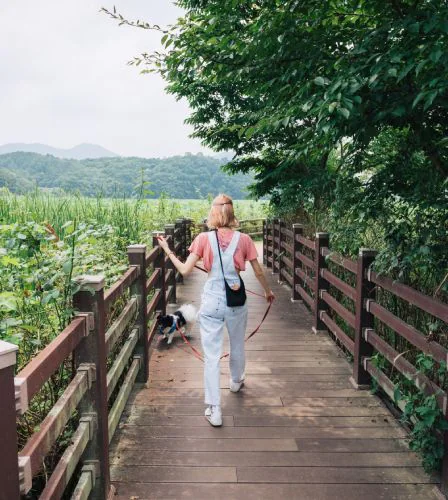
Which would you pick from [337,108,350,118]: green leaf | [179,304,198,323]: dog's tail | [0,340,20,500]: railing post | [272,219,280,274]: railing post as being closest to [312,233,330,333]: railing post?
[179,304,198,323]: dog's tail

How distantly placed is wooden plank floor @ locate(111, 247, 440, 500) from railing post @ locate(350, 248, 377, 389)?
167mm

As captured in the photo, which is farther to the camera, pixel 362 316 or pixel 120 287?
pixel 362 316

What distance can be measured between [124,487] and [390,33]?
9.55 ft

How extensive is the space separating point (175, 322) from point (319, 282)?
5.84 feet

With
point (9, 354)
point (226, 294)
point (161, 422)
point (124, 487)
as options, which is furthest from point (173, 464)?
point (9, 354)

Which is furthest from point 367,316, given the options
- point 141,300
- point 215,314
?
point 141,300

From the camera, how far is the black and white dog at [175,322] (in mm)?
5652

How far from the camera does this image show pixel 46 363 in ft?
6.20

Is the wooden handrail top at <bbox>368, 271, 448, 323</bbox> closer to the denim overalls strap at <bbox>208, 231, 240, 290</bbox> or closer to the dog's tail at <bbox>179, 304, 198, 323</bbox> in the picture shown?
the denim overalls strap at <bbox>208, 231, 240, 290</bbox>

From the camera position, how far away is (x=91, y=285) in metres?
2.49

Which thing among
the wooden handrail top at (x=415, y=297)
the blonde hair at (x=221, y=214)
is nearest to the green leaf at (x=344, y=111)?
the wooden handrail top at (x=415, y=297)

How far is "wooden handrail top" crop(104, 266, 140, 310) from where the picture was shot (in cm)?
304

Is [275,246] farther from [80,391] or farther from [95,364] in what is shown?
[80,391]

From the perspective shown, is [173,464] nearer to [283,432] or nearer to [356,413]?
[283,432]
